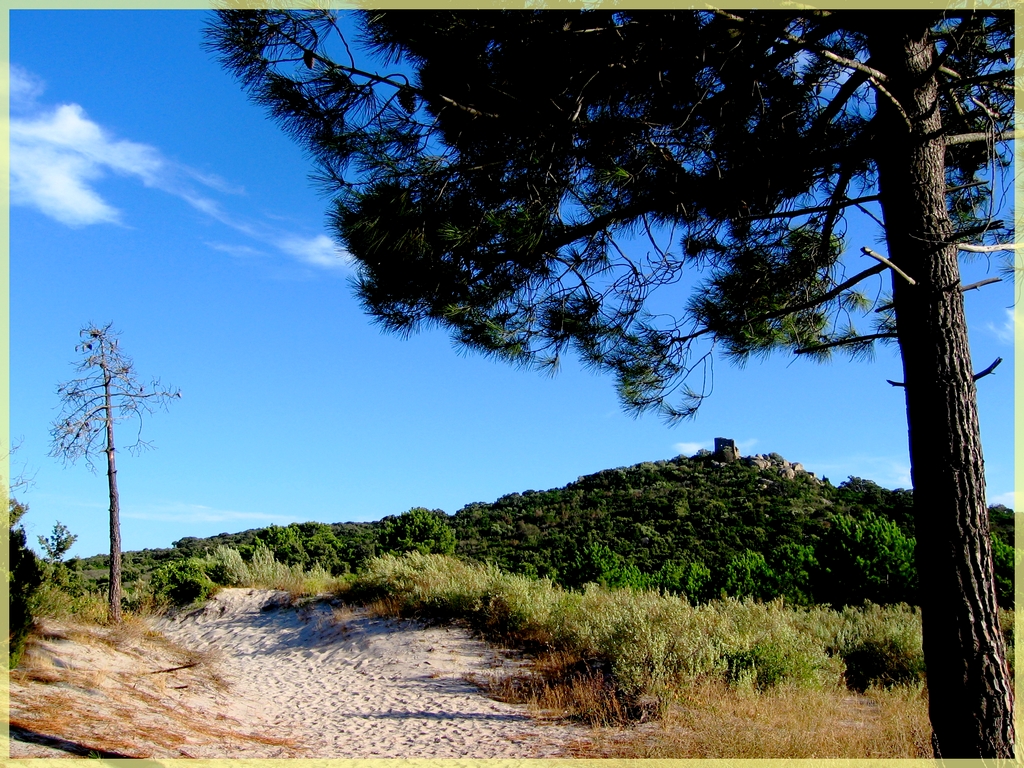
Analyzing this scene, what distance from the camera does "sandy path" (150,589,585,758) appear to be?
24.2 ft

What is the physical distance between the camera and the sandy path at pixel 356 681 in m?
7.37

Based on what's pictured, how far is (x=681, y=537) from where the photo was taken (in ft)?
93.2

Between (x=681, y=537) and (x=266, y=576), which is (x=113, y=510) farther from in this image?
(x=681, y=537)

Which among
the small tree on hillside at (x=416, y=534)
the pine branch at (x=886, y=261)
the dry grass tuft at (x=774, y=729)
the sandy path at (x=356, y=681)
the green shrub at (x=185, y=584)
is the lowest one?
the sandy path at (x=356, y=681)

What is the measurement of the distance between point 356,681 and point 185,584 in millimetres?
8663

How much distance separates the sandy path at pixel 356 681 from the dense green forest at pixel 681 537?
4.68 meters

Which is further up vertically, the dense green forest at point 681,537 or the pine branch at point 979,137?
the pine branch at point 979,137

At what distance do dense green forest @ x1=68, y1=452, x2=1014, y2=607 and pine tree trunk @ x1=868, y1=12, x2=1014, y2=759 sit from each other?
33.8ft

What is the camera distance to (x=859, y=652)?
10.3m

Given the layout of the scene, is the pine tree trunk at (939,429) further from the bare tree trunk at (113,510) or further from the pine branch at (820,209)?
the bare tree trunk at (113,510)

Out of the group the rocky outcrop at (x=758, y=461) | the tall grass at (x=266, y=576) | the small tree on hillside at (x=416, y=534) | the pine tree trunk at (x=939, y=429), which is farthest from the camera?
the rocky outcrop at (x=758, y=461)

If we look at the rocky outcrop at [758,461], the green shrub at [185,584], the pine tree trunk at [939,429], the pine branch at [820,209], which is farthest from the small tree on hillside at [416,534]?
the rocky outcrop at [758,461]

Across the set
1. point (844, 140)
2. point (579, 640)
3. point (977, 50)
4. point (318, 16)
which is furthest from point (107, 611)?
point (977, 50)

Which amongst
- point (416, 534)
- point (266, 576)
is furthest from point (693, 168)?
point (416, 534)
